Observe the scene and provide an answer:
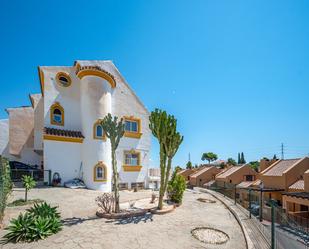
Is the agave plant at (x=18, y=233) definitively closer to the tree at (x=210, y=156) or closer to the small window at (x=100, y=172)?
the small window at (x=100, y=172)

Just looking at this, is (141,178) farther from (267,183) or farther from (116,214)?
(267,183)

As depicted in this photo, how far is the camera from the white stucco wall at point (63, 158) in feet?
56.6

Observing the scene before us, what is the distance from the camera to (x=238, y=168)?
38562 millimetres

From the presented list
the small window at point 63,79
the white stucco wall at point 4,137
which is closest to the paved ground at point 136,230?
the small window at point 63,79

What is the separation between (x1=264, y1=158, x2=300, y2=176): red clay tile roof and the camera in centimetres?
2711

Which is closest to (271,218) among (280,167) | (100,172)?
(100,172)

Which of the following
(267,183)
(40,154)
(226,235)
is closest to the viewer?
(226,235)

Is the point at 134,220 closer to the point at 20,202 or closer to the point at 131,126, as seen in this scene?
the point at 20,202

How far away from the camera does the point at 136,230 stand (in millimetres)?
7996

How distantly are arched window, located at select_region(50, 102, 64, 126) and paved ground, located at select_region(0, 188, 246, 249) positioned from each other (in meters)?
9.06

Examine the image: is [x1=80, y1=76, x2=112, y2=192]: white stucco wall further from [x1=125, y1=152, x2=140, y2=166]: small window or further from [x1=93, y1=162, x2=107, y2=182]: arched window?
[x1=125, y1=152, x2=140, y2=166]: small window

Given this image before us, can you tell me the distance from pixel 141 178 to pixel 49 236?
601 inches

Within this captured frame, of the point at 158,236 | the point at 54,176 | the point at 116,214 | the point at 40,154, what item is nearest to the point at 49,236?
the point at 116,214

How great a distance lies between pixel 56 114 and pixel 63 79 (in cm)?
378
